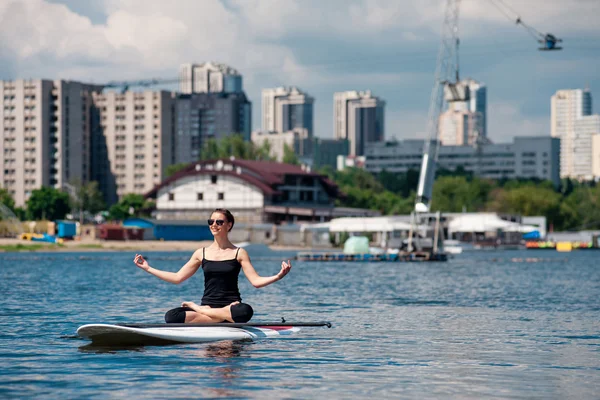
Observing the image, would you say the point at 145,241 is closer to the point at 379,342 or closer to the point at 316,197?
the point at 316,197

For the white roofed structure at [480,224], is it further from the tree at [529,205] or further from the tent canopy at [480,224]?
the tree at [529,205]

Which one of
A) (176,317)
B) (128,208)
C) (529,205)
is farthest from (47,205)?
(176,317)

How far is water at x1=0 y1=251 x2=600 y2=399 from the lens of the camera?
1602 centimetres

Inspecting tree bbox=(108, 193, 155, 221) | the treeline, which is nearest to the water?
the treeline

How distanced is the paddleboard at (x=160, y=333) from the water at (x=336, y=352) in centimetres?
24

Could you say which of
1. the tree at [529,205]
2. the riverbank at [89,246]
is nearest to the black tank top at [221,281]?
Result: the riverbank at [89,246]

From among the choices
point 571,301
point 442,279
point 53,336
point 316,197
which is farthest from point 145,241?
point 53,336

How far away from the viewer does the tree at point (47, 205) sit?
618 ft

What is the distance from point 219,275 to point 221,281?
178mm

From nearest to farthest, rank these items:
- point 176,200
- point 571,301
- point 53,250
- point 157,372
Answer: point 157,372 < point 571,301 < point 53,250 < point 176,200

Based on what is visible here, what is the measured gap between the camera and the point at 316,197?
163125mm

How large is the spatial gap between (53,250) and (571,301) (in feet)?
286

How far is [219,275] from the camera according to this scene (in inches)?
768

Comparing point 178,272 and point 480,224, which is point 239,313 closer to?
point 178,272
